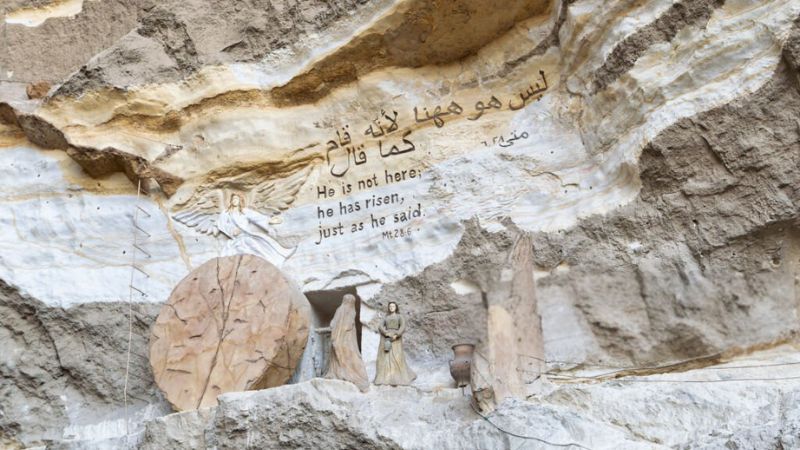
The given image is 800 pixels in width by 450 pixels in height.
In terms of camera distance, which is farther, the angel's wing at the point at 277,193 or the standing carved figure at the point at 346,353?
the angel's wing at the point at 277,193

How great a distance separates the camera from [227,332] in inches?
238

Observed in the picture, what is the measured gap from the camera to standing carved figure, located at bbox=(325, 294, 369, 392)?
5.70 metres

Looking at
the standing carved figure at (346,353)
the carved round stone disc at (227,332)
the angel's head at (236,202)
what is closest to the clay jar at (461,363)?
the standing carved figure at (346,353)

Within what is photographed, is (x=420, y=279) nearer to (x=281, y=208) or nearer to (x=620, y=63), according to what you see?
(x=281, y=208)

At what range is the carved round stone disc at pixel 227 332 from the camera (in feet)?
19.3

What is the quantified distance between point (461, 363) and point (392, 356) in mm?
551

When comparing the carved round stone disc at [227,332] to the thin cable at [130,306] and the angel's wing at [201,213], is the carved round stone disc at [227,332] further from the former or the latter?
the angel's wing at [201,213]

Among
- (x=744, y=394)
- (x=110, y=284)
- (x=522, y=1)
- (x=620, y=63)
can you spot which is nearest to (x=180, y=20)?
(x=110, y=284)

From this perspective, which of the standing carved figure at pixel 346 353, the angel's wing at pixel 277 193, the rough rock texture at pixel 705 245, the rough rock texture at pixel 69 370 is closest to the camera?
the rough rock texture at pixel 705 245

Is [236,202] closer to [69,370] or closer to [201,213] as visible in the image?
[201,213]

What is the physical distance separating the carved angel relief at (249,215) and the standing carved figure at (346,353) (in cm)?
100

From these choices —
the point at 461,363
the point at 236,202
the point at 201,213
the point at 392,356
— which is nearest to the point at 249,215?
the point at 236,202

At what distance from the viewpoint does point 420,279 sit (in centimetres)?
631

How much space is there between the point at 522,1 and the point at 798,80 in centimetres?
206
